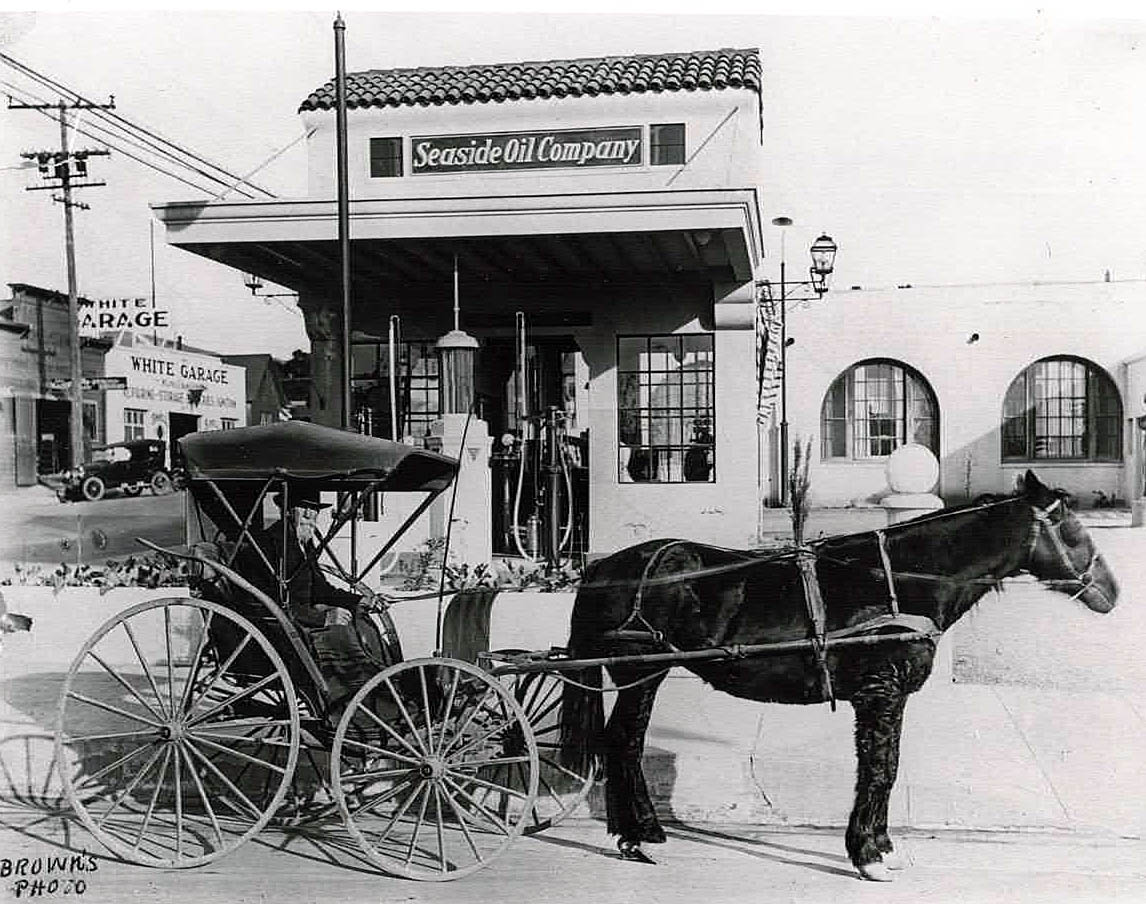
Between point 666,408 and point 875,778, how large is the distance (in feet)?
10.3

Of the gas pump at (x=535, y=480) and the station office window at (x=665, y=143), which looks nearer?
the gas pump at (x=535, y=480)

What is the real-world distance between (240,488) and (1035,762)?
4.09 m

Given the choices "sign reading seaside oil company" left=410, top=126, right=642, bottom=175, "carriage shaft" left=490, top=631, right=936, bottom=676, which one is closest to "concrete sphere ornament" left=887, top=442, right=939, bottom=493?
"carriage shaft" left=490, top=631, right=936, bottom=676

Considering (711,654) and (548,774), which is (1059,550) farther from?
(548,774)

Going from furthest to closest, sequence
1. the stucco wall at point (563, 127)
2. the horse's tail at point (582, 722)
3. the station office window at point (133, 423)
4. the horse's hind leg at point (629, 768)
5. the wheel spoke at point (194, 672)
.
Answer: the stucco wall at point (563, 127)
the station office window at point (133, 423)
the horse's tail at point (582, 722)
the horse's hind leg at point (629, 768)
the wheel spoke at point (194, 672)

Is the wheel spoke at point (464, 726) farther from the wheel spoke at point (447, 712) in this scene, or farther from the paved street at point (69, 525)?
the paved street at point (69, 525)

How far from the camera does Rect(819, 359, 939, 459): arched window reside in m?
5.93

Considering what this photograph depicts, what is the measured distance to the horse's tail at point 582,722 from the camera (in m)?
4.94

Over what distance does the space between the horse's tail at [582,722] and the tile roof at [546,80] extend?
342 cm

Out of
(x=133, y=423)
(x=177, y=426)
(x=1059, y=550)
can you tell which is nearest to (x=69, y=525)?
(x=133, y=423)

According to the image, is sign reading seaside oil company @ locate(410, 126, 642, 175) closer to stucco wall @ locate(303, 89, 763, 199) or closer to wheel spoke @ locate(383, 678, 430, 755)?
stucco wall @ locate(303, 89, 763, 199)

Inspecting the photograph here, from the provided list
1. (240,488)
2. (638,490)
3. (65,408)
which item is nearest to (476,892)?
(240,488)

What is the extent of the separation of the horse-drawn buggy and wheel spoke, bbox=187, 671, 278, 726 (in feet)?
0.04

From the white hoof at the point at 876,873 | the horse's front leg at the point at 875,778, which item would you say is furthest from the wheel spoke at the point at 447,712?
the white hoof at the point at 876,873
